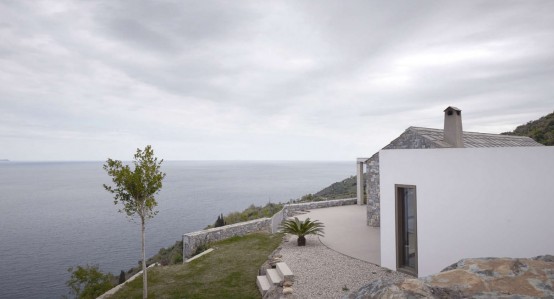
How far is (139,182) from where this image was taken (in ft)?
27.1

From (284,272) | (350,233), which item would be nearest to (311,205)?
(350,233)

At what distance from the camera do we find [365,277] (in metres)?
8.21

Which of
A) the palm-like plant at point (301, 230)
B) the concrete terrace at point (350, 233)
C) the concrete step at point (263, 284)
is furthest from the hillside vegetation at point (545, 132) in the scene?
the concrete step at point (263, 284)

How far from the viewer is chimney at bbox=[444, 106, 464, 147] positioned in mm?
10344

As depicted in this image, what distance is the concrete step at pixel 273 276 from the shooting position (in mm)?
8245

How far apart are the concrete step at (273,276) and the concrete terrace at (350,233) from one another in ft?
A: 9.56

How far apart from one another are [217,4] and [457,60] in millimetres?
11285

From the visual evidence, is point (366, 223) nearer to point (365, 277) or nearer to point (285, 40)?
point (365, 277)

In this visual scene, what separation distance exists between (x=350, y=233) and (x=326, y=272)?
4.96m

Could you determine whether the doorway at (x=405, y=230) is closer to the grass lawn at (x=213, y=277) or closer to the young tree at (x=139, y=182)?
the grass lawn at (x=213, y=277)

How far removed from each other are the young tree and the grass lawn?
2.85ft

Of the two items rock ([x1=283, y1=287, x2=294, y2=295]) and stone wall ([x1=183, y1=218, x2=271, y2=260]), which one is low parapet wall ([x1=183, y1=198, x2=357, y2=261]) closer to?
stone wall ([x1=183, y1=218, x2=271, y2=260])

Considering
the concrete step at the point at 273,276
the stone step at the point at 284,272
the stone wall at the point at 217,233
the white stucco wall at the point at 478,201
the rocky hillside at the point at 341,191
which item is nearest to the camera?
the white stucco wall at the point at 478,201

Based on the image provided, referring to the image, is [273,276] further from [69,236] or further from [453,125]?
[69,236]
